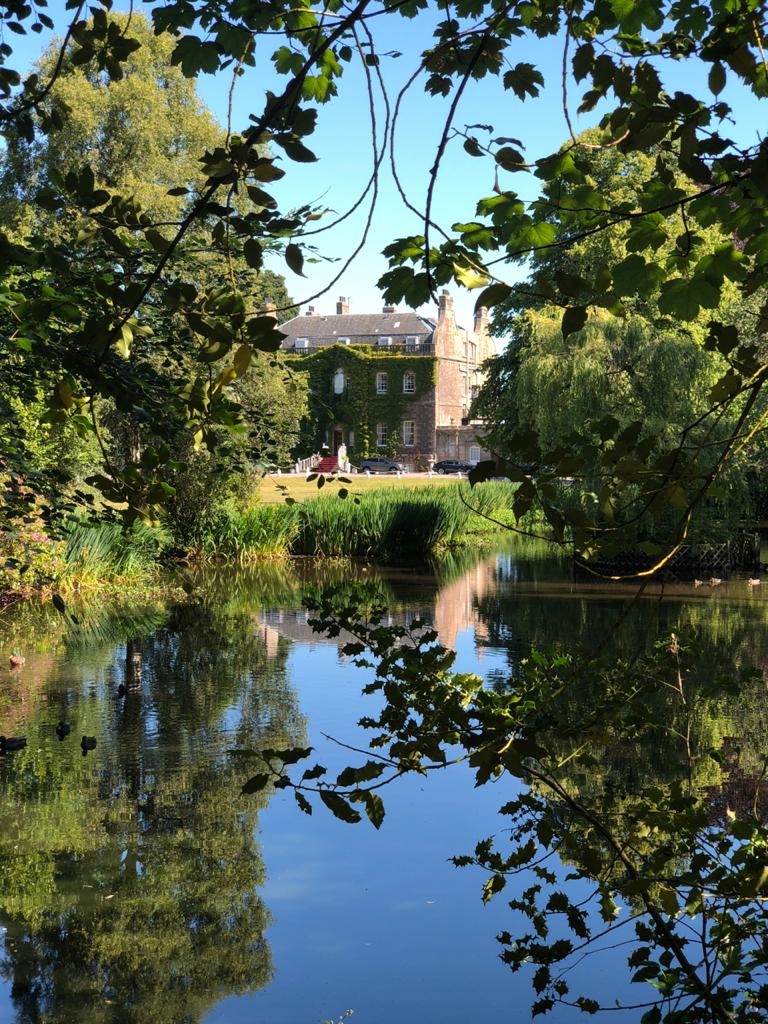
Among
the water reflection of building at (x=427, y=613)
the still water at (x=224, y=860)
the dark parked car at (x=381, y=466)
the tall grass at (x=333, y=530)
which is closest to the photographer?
the still water at (x=224, y=860)

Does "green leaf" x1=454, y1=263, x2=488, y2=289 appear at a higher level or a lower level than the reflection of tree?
higher

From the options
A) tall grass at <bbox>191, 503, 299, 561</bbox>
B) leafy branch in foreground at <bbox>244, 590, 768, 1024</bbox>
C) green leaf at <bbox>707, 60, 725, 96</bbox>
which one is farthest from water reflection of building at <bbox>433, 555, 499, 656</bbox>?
green leaf at <bbox>707, 60, 725, 96</bbox>

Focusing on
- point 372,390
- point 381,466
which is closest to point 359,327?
point 372,390

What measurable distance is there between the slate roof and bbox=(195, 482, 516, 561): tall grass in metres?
34.3

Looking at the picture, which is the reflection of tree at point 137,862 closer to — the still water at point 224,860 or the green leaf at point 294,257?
the still water at point 224,860

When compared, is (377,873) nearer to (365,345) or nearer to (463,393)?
(365,345)

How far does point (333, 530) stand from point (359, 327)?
36875mm

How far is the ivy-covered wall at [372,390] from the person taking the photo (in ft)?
173

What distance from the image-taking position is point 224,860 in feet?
17.9

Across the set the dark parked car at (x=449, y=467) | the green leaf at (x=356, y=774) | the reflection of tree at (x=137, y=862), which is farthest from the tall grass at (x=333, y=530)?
the dark parked car at (x=449, y=467)

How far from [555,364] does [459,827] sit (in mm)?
13390

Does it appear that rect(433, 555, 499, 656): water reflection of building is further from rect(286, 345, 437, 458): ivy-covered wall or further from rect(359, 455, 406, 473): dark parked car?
rect(286, 345, 437, 458): ivy-covered wall

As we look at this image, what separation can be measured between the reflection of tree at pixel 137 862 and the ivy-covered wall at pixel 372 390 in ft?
146

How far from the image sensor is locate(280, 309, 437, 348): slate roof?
55.0 m
